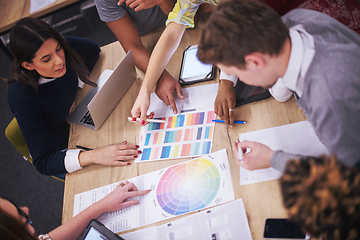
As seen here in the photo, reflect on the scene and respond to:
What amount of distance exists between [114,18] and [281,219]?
124cm

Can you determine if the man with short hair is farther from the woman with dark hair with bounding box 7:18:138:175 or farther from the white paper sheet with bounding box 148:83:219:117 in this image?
the woman with dark hair with bounding box 7:18:138:175

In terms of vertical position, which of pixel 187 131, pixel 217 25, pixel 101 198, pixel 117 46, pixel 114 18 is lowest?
pixel 101 198

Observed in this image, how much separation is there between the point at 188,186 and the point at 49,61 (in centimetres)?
91

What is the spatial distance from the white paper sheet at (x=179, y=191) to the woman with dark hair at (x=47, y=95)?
192 millimetres

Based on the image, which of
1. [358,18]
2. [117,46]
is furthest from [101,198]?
[358,18]

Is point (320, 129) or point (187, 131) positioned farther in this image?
point (187, 131)

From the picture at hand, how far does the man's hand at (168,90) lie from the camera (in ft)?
→ 3.87

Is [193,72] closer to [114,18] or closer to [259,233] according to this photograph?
[114,18]

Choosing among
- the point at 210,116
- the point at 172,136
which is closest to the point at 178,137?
the point at 172,136

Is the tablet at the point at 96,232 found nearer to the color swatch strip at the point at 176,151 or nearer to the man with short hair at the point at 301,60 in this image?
the color swatch strip at the point at 176,151

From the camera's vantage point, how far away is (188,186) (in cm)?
97

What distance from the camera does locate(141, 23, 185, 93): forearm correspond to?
1.24 metres

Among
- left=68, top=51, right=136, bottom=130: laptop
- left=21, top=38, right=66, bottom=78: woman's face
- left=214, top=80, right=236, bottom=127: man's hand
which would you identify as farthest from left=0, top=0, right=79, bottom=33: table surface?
left=214, top=80, right=236, bottom=127: man's hand

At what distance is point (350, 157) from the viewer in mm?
721
